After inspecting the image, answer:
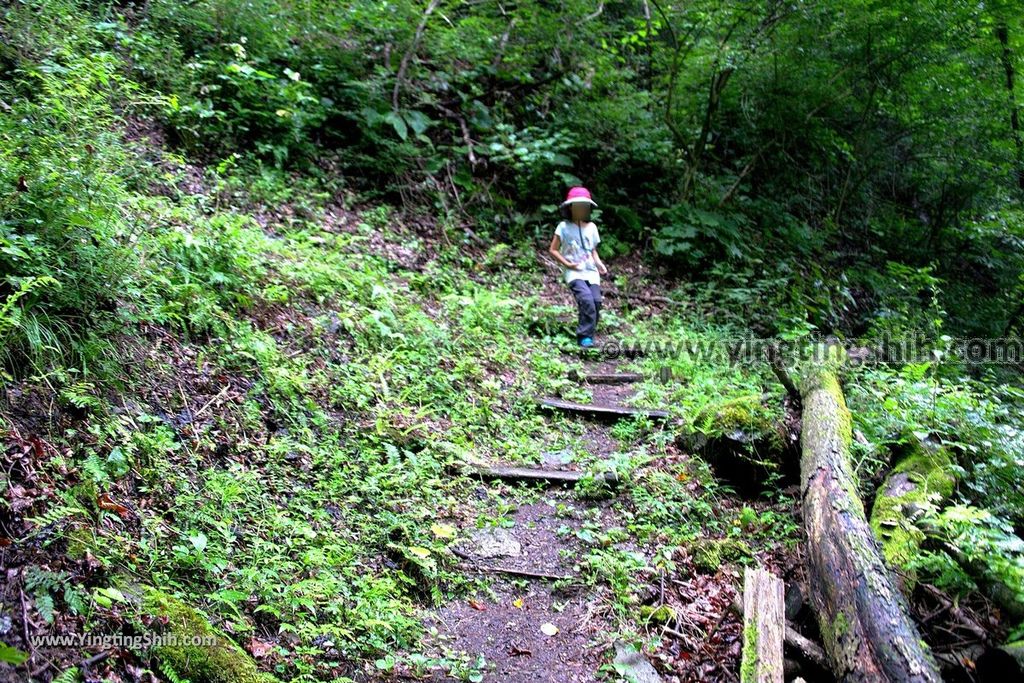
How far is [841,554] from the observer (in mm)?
4098

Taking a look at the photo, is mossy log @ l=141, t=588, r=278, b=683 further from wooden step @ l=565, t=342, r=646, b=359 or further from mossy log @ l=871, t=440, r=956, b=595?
wooden step @ l=565, t=342, r=646, b=359

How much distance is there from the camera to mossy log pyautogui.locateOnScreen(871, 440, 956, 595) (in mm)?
4309

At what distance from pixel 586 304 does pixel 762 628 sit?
5.28 meters

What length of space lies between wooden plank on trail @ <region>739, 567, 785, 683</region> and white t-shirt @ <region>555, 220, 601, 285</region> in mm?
4965

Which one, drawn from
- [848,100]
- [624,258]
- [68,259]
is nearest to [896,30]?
[848,100]

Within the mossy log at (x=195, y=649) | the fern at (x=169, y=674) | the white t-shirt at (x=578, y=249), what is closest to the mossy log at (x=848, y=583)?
the mossy log at (x=195, y=649)

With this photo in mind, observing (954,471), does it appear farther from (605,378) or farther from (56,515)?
(56,515)

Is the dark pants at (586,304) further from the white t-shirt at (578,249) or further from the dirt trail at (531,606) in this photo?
the dirt trail at (531,606)

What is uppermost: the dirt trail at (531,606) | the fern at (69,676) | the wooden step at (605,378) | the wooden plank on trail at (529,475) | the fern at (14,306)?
the fern at (14,306)

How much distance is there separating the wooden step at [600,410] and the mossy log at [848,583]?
1623mm

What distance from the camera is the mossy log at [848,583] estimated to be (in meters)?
3.40

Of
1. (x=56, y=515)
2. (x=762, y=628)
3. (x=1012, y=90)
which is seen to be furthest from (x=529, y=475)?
(x=1012, y=90)

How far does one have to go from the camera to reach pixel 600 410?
6.98m

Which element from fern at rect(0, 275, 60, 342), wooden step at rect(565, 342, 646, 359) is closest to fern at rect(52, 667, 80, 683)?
fern at rect(0, 275, 60, 342)
